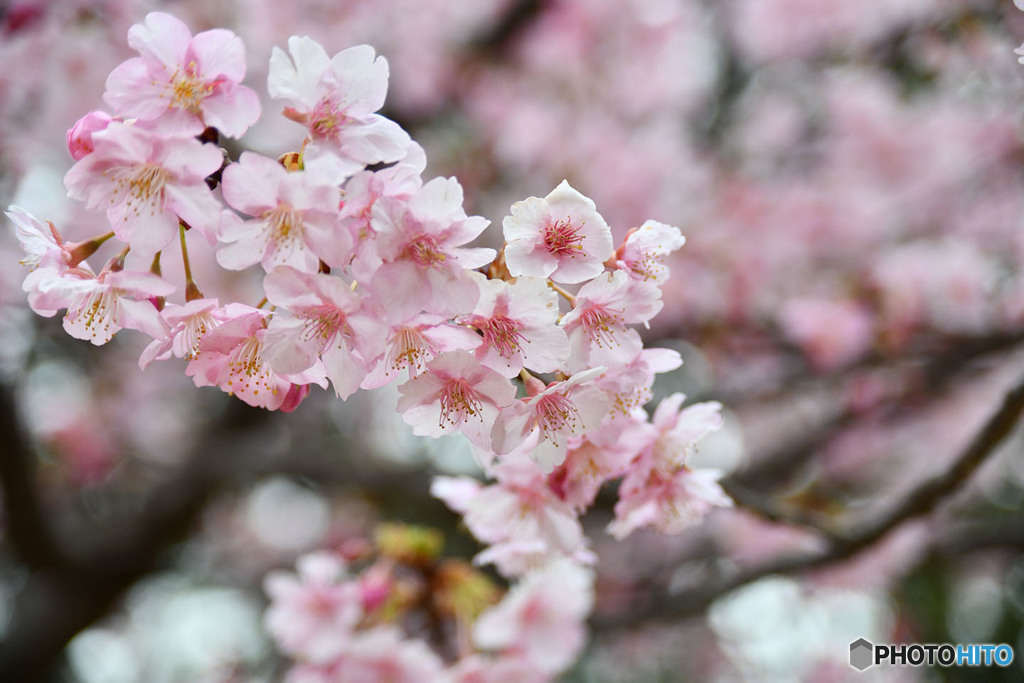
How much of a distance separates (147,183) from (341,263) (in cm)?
22

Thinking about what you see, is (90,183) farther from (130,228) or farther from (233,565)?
(233,565)

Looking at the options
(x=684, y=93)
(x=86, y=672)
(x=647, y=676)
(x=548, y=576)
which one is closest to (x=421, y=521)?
(x=647, y=676)

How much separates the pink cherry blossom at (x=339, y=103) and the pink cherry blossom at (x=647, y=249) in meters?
0.27

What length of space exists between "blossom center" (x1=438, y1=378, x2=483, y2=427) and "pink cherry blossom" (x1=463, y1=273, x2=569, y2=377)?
0.15 ft

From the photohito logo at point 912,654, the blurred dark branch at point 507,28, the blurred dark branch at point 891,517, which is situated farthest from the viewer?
the blurred dark branch at point 507,28

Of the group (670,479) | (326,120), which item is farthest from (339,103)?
(670,479)

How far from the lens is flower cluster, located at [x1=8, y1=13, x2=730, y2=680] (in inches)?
26.5

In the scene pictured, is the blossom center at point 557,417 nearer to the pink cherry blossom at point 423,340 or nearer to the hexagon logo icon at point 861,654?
the pink cherry blossom at point 423,340

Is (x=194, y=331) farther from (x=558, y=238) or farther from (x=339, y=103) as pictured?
(x=558, y=238)

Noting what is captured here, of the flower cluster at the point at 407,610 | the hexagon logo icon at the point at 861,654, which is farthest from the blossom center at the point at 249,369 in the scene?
the hexagon logo icon at the point at 861,654

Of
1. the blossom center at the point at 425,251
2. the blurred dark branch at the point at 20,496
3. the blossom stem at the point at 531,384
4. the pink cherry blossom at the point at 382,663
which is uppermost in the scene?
the blurred dark branch at the point at 20,496

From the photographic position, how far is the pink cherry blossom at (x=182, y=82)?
0.68 meters

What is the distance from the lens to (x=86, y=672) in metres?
3.61

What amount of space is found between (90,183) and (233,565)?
426cm
